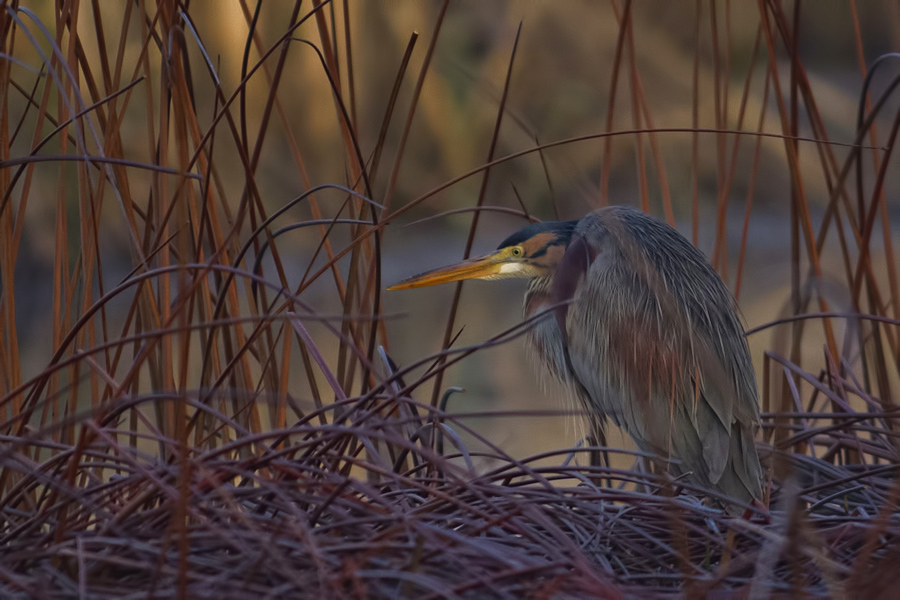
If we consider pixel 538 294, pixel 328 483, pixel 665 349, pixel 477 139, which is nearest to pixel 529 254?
pixel 538 294

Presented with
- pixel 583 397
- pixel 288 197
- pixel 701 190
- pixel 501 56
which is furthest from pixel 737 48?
pixel 583 397

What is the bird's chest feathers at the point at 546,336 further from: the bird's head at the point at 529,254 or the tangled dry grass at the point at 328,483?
the tangled dry grass at the point at 328,483

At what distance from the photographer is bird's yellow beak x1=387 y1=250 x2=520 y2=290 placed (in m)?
0.95

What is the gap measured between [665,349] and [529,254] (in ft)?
0.74

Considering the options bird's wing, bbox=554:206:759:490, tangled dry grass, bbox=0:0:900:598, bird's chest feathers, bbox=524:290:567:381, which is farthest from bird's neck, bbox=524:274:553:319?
tangled dry grass, bbox=0:0:900:598

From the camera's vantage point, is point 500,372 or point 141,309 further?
point 500,372

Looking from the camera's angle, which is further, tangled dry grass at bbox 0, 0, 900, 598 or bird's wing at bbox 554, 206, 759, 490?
bird's wing at bbox 554, 206, 759, 490

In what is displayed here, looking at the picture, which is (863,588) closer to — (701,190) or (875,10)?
(701,190)

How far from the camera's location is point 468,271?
3.22 ft

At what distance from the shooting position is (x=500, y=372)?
2834 millimetres

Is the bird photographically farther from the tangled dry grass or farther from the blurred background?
the blurred background

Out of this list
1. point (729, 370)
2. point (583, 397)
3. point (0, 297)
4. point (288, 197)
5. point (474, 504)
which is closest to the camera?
point (474, 504)

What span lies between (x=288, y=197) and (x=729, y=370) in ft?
9.87

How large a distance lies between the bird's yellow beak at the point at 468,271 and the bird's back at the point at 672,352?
0.37 ft
